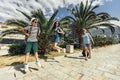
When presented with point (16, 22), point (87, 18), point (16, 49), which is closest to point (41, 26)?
A: point (16, 22)

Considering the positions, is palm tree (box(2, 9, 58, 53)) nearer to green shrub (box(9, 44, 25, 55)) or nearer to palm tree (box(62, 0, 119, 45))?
green shrub (box(9, 44, 25, 55))

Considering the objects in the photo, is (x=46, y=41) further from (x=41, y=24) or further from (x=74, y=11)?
(x=74, y=11)

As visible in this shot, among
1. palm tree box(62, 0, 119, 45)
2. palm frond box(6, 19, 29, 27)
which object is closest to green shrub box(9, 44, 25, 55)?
palm frond box(6, 19, 29, 27)

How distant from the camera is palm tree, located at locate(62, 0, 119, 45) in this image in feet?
40.9

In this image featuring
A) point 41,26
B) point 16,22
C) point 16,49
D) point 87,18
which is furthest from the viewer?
point 87,18

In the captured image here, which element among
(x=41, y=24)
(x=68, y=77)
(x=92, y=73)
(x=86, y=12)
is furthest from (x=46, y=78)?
(x=86, y=12)

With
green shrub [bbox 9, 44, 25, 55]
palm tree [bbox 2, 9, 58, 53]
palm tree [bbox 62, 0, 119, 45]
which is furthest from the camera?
palm tree [bbox 62, 0, 119, 45]

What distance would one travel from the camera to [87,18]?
12.6m

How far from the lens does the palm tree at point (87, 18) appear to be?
12.5m

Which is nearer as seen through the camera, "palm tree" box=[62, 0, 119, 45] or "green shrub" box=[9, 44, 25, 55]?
"green shrub" box=[9, 44, 25, 55]

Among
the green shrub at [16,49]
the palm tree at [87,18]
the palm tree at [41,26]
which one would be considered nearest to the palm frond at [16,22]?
the palm tree at [41,26]

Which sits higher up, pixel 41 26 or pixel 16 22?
pixel 16 22

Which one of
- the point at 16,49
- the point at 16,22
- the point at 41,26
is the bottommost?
the point at 16,49

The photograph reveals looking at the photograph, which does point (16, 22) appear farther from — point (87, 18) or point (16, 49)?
point (87, 18)
